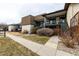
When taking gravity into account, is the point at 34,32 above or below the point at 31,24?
below

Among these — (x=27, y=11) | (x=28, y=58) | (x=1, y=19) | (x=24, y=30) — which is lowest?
(x=28, y=58)

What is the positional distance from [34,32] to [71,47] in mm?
3448

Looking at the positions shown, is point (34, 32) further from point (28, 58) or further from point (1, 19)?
point (28, 58)

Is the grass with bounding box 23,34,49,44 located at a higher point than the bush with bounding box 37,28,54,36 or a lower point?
lower

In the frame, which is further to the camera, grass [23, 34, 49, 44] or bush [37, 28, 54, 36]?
bush [37, 28, 54, 36]

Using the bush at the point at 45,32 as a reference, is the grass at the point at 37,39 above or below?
below

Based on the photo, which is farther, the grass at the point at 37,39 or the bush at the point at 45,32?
the bush at the point at 45,32

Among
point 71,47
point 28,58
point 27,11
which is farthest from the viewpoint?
point 27,11

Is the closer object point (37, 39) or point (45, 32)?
point (37, 39)

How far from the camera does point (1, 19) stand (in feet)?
18.4

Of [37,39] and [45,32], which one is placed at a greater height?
[45,32]

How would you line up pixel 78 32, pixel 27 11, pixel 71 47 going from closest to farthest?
1. pixel 71 47
2. pixel 78 32
3. pixel 27 11

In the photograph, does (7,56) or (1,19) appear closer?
A: (7,56)

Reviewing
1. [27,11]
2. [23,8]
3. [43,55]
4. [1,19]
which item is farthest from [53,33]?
[43,55]
